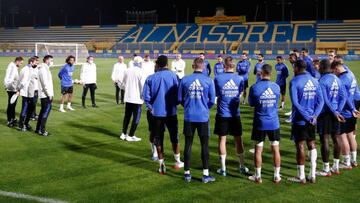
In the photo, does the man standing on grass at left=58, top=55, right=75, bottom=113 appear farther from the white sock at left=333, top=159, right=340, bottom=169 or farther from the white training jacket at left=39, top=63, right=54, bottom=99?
the white sock at left=333, top=159, right=340, bottom=169

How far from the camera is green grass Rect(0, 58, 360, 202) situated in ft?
22.6

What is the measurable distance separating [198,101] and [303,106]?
1839 millimetres

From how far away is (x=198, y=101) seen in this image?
7.43 metres

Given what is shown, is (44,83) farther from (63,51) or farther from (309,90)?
(63,51)

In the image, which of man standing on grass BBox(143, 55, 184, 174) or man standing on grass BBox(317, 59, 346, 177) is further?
man standing on grass BBox(143, 55, 184, 174)

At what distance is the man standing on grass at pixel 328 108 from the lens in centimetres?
789

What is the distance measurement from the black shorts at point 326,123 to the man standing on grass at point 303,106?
0.54 m

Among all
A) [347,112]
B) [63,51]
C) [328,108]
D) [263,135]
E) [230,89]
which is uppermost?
[63,51]

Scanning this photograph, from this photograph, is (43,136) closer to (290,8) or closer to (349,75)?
(349,75)

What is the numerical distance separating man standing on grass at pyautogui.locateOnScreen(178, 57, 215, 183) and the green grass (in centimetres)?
68

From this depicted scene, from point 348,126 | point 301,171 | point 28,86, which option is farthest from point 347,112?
point 28,86

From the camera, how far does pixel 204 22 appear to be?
210ft

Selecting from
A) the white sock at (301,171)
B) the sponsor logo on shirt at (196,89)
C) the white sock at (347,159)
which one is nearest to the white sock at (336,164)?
the white sock at (347,159)

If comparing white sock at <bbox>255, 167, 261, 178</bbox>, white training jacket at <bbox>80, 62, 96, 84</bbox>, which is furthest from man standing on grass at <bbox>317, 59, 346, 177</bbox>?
white training jacket at <bbox>80, 62, 96, 84</bbox>
